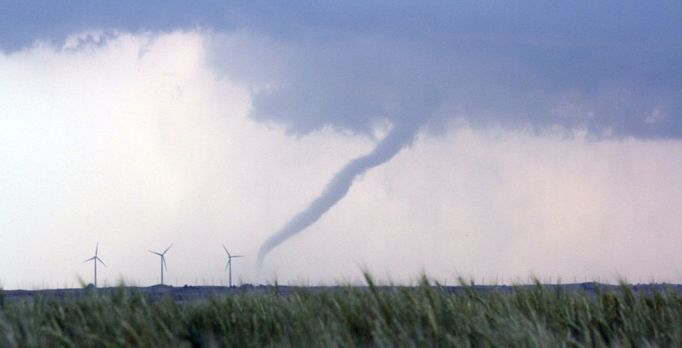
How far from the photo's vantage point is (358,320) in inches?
572

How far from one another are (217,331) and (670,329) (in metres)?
6.52

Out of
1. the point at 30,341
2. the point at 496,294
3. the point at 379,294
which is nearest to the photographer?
the point at 30,341

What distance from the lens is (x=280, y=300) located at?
632 inches

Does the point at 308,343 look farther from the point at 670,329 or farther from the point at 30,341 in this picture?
the point at 670,329

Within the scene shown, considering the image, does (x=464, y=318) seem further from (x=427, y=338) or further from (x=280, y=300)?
(x=280, y=300)

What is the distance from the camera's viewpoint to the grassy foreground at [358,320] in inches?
505

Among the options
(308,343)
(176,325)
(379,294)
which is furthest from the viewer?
(379,294)

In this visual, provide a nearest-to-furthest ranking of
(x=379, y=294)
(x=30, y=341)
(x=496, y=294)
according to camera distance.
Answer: (x=30, y=341), (x=379, y=294), (x=496, y=294)

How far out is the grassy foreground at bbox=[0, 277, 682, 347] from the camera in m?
12.8

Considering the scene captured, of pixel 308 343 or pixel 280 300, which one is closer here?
pixel 308 343

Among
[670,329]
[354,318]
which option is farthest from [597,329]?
[354,318]

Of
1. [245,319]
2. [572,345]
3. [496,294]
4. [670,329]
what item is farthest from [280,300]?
[670,329]

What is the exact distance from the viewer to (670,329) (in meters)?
15.2

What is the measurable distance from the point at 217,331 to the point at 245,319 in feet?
1.56
